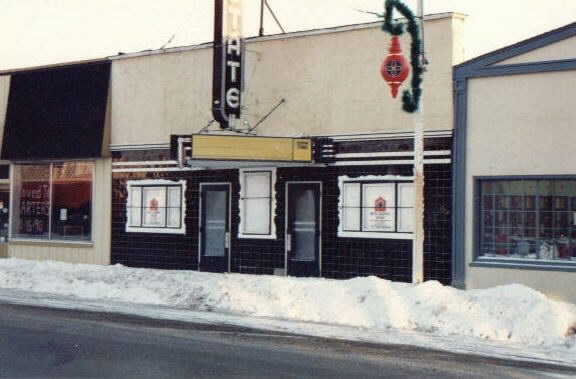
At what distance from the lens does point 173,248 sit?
2245 cm

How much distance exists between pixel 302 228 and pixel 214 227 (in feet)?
9.24

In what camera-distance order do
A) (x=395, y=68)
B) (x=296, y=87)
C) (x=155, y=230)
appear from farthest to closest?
(x=155, y=230), (x=296, y=87), (x=395, y=68)

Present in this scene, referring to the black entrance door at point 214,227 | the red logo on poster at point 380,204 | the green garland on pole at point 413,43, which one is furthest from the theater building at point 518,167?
the black entrance door at point 214,227

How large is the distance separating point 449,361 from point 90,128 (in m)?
15.7

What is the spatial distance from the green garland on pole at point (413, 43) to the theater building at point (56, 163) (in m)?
10.5

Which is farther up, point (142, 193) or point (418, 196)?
point (142, 193)

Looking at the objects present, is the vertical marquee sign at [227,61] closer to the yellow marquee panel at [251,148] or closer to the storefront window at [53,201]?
the yellow marquee panel at [251,148]

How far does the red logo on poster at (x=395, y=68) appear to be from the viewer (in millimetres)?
16497

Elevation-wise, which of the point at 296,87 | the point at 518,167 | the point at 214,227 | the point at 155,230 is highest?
the point at 296,87

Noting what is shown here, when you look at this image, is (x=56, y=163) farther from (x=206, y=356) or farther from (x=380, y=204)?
(x=206, y=356)

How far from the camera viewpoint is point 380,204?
62.3 ft

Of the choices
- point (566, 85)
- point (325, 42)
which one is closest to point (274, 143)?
point (325, 42)

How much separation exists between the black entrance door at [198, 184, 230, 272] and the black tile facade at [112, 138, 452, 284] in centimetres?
19

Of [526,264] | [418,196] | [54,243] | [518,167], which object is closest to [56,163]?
[54,243]
